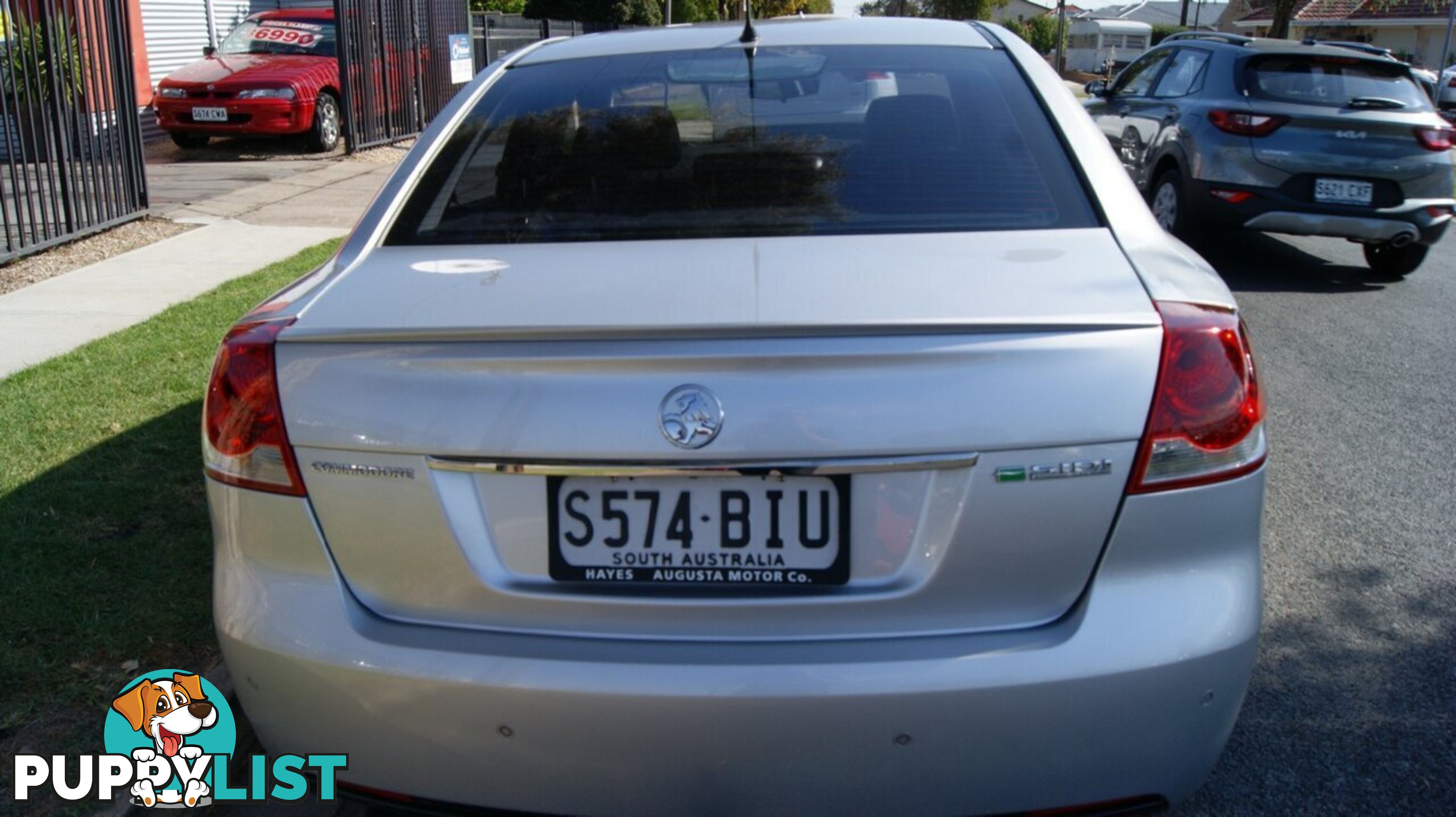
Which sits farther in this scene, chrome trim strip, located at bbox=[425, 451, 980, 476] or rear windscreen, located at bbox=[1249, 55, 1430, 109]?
rear windscreen, located at bbox=[1249, 55, 1430, 109]

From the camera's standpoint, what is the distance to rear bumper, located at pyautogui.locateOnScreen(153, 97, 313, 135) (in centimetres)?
1494

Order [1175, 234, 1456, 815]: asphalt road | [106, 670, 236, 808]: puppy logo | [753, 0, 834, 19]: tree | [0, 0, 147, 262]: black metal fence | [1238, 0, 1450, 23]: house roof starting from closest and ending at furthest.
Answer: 1. [106, 670, 236, 808]: puppy logo
2. [1175, 234, 1456, 815]: asphalt road
3. [0, 0, 147, 262]: black metal fence
4. [1238, 0, 1450, 23]: house roof
5. [753, 0, 834, 19]: tree

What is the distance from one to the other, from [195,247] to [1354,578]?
8.12 m

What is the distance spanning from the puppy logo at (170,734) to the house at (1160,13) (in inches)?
3083

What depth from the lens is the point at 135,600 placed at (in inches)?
150

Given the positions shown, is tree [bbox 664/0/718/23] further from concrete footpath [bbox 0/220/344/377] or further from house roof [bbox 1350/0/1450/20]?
concrete footpath [bbox 0/220/344/377]

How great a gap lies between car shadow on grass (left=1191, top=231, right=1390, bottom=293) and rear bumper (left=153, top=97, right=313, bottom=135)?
1011cm

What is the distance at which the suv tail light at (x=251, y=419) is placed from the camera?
2299 mm

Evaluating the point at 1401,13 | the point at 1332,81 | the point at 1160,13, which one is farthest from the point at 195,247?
the point at 1160,13

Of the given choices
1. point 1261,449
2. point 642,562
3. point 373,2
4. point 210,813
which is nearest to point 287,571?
point 642,562

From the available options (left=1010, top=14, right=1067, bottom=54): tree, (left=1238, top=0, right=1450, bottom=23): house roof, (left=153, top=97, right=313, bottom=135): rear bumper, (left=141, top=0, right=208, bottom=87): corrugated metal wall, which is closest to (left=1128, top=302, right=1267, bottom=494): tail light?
(left=153, top=97, right=313, bottom=135): rear bumper

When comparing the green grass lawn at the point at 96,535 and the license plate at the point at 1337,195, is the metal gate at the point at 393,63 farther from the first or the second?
the license plate at the point at 1337,195

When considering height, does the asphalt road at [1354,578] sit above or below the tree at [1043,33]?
below

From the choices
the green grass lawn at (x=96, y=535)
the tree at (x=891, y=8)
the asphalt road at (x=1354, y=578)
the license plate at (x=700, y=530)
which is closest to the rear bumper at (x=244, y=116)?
the green grass lawn at (x=96, y=535)
